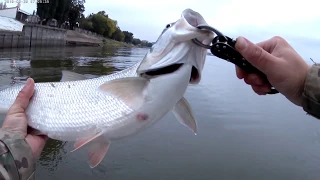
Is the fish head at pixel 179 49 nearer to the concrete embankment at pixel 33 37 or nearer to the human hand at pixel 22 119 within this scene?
the human hand at pixel 22 119

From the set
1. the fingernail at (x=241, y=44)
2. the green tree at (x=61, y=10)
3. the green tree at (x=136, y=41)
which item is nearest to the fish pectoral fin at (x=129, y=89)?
the fingernail at (x=241, y=44)

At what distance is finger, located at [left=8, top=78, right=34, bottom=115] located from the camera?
119 inches

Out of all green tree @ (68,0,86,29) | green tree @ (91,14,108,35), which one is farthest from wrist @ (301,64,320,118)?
green tree @ (91,14,108,35)

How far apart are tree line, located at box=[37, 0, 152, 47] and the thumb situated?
13.1 meters

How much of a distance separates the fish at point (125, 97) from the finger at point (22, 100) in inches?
2.2

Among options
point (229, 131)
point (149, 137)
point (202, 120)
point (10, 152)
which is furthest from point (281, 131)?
point (10, 152)

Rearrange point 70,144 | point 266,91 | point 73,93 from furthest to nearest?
point 70,144
point 73,93
point 266,91

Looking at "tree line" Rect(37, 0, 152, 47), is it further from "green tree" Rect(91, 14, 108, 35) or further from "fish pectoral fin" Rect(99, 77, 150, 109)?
"fish pectoral fin" Rect(99, 77, 150, 109)

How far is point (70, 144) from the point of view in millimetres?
6871

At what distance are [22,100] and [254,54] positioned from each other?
2.22 meters

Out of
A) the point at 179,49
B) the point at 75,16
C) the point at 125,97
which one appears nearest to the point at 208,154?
the point at 125,97

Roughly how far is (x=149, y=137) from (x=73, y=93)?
178 inches

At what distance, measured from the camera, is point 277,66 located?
7.45ft

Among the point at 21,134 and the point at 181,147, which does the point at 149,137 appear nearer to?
the point at 181,147
